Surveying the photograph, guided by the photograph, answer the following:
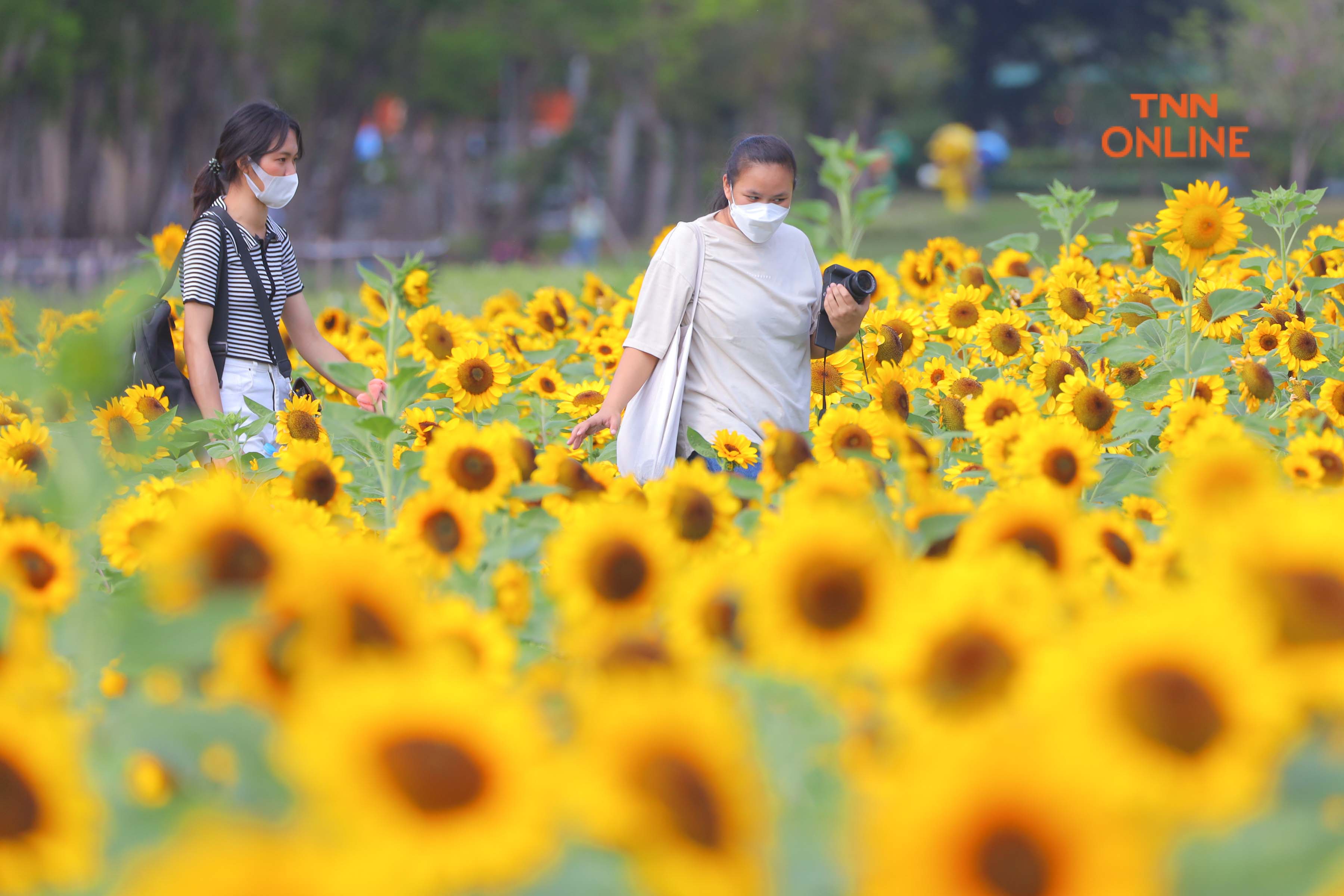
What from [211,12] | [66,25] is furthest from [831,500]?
[211,12]

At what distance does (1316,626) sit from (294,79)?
30243 millimetres

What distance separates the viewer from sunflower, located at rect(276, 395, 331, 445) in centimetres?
346

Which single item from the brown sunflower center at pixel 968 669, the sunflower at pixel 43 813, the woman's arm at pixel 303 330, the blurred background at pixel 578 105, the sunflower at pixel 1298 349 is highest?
the blurred background at pixel 578 105

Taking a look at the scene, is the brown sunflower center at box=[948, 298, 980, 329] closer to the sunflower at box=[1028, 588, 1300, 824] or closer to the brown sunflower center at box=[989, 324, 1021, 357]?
the brown sunflower center at box=[989, 324, 1021, 357]

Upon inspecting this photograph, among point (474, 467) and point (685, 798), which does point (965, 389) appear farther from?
point (685, 798)

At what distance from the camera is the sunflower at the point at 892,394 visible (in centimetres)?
317

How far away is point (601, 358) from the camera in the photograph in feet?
16.7

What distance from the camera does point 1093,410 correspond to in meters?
2.99

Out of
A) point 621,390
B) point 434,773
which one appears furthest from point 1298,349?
point 434,773

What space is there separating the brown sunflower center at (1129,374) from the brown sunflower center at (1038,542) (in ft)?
7.21

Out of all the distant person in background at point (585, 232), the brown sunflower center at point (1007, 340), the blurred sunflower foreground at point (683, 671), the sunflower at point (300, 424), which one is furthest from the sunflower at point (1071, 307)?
the distant person in background at point (585, 232)

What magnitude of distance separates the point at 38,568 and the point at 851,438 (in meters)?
1.26

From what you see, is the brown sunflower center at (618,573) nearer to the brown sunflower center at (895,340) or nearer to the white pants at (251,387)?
the brown sunflower center at (895,340)

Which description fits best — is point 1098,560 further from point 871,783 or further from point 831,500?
point 871,783
